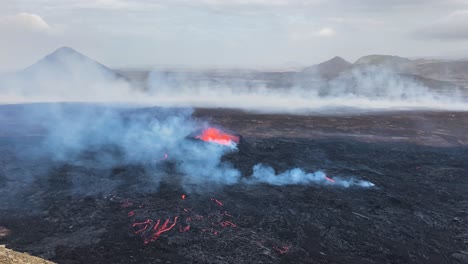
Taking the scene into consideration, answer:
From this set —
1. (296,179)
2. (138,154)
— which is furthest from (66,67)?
(296,179)

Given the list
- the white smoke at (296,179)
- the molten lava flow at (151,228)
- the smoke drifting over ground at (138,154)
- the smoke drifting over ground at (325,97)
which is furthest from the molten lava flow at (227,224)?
the smoke drifting over ground at (325,97)

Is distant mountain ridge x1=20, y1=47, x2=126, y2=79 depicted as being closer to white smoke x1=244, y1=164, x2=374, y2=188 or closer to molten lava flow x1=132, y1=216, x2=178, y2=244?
white smoke x1=244, y1=164, x2=374, y2=188

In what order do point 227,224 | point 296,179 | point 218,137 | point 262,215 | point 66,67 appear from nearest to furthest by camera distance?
1. point 227,224
2. point 262,215
3. point 296,179
4. point 218,137
5. point 66,67

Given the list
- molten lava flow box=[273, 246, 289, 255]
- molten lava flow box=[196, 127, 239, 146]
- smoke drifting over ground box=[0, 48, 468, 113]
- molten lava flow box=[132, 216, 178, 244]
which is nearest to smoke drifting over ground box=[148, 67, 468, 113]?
smoke drifting over ground box=[0, 48, 468, 113]

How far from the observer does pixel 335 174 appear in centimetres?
3034

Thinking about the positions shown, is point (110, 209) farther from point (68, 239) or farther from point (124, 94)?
point (124, 94)

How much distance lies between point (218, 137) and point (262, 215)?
1489 cm

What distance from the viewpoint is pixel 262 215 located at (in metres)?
22.6

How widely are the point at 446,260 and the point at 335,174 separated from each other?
40.2ft

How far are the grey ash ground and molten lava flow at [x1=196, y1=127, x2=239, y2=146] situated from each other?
6.42 ft

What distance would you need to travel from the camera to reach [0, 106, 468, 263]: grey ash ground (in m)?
18.6

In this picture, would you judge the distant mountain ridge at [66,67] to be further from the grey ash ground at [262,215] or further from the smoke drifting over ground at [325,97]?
the grey ash ground at [262,215]

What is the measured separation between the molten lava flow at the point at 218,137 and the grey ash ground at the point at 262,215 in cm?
196

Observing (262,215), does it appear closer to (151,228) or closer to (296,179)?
(151,228)
